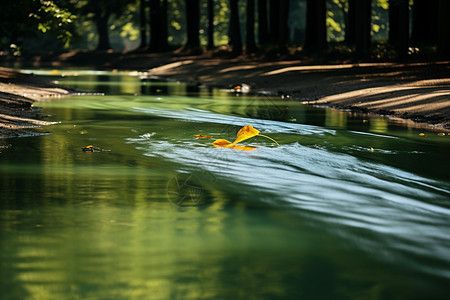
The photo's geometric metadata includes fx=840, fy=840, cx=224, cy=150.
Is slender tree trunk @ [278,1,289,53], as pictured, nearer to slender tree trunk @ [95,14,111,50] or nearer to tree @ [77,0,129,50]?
tree @ [77,0,129,50]

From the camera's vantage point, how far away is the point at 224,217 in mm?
7891

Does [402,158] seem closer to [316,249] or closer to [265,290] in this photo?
[316,249]

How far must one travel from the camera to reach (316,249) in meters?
6.78

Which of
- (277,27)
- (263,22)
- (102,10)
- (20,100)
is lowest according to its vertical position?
(20,100)

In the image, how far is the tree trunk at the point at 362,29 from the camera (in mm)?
33281

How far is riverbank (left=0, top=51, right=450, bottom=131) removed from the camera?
61.1 ft

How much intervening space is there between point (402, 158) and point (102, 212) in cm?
522

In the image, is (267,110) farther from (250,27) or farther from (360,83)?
(250,27)

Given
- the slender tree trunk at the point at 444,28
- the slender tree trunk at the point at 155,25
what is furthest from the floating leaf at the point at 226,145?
the slender tree trunk at the point at 155,25

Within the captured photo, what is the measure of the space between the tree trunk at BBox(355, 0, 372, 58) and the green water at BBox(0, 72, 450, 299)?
63.2 ft

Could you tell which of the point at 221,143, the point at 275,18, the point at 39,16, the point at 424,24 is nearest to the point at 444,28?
the point at 424,24

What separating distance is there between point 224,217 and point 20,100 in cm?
1427

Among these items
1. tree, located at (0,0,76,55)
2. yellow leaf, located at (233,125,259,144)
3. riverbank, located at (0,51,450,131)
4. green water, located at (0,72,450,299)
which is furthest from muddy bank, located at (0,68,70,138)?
riverbank, located at (0,51,450,131)

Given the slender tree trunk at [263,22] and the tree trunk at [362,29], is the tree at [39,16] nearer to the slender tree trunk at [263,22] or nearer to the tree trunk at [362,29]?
the tree trunk at [362,29]
